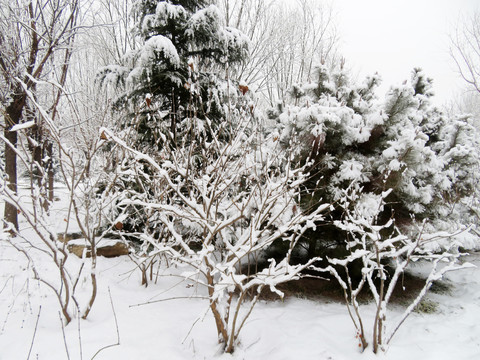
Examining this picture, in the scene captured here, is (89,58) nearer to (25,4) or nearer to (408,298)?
(25,4)

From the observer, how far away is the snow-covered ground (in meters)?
2.53

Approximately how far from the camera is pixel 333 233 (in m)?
4.18

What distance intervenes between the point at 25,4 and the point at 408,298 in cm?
946

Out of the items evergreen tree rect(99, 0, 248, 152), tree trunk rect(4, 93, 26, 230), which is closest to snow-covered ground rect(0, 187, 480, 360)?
tree trunk rect(4, 93, 26, 230)

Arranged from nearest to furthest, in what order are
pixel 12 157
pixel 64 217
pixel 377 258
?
pixel 377 258, pixel 64 217, pixel 12 157

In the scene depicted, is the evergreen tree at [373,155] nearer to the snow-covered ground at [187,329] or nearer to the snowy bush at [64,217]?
the snow-covered ground at [187,329]

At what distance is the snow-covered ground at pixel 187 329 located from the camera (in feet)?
8.31

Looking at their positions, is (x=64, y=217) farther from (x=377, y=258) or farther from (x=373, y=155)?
(x=373, y=155)

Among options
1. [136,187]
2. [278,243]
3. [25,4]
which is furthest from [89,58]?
[278,243]

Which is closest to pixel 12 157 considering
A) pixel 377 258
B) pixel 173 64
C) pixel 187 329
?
pixel 173 64

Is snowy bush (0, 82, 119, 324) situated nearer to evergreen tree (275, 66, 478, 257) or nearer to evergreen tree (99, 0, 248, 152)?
evergreen tree (99, 0, 248, 152)

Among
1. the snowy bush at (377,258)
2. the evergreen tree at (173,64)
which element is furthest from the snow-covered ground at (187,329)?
the evergreen tree at (173,64)

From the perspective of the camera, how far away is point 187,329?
122 inches

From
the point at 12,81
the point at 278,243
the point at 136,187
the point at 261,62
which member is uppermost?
the point at 261,62
